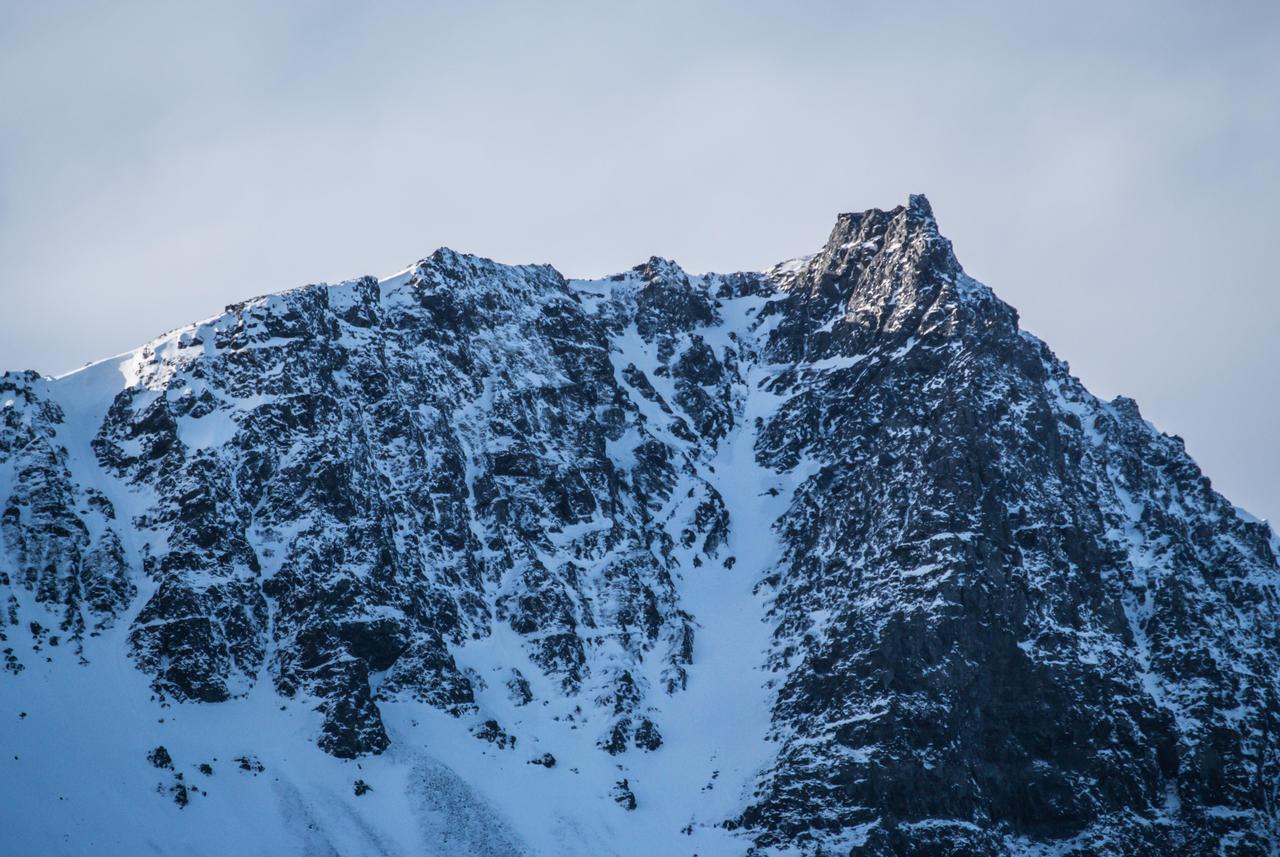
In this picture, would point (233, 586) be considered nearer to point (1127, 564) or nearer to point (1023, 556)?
point (1023, 556)

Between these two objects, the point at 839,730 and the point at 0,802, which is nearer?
the point at 0,802

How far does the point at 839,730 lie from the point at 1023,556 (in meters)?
33.5

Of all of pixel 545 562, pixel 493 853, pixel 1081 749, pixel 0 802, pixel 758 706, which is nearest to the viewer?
pixel 0 802

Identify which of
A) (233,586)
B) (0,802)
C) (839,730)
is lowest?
(0,802)

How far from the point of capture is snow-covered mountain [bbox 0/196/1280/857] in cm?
15200

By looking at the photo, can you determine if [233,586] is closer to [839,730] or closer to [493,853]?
[493,853]

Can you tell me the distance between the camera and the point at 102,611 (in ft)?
523

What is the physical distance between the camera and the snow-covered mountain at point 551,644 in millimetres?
152000

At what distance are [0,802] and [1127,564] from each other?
429ft

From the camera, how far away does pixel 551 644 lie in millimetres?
179500

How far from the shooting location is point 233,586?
16575 centimetres

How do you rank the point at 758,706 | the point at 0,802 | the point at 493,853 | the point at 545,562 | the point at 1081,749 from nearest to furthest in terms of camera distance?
the point at 0,802
the point at 493,853
the point at 1081,749
the point at 758,706
the point at 545,562

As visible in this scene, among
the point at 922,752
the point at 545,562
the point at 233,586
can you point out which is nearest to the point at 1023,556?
the point at 922,752

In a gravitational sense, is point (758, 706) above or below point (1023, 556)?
below
